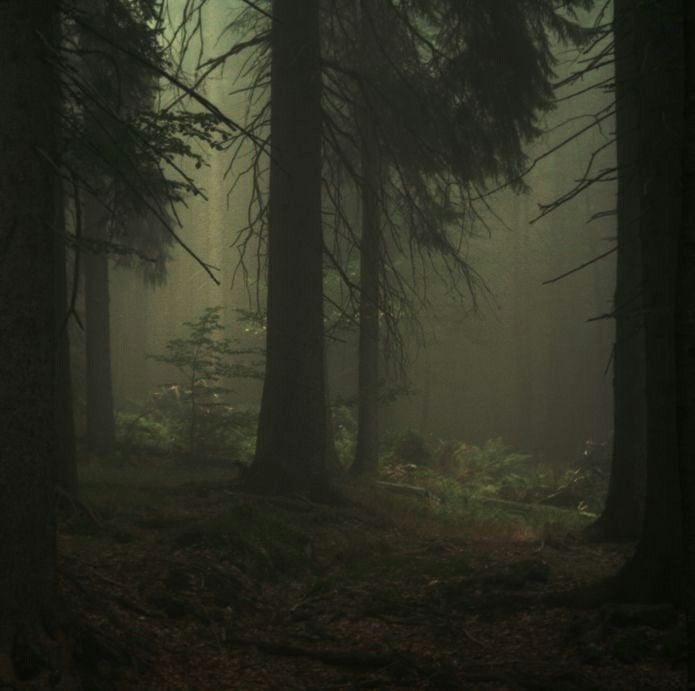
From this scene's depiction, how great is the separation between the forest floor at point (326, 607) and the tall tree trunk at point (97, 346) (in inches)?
280

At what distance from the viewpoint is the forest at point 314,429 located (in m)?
5.11

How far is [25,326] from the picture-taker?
16.6 feet

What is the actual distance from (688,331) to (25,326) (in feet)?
12.3

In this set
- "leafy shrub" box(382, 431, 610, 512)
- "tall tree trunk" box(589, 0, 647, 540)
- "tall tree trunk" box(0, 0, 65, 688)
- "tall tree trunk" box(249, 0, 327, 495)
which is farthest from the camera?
"leafy shrub" box(382, 431, 610, 512)

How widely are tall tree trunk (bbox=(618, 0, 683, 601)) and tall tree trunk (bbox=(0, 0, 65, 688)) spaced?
14.0 ft

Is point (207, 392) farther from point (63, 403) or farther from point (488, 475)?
point (63, 403)

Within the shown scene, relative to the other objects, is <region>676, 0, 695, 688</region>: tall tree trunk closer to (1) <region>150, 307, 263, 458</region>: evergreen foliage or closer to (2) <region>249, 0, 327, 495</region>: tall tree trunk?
(2) <region>249, 0, 327, 495</region>: tall tree trunk

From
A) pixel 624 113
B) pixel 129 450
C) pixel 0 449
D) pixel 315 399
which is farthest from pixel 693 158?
pixel 129 450

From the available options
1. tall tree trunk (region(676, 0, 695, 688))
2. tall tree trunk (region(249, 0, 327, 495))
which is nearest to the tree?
tall tree trunk (region(249, 0, 327, 495))

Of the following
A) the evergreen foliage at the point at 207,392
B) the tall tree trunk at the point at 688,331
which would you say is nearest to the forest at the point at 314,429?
the tall tree trunk at the point at 688,331

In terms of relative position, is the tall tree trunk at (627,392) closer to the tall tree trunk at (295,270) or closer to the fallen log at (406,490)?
the tall tree trunk at (295,270)

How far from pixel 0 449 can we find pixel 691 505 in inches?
153

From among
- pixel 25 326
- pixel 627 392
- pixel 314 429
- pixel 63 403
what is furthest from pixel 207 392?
pixel 25 326

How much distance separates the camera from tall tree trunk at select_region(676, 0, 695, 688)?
13.4ft
